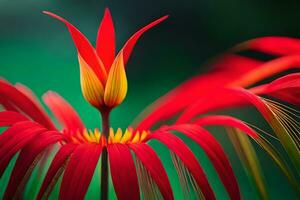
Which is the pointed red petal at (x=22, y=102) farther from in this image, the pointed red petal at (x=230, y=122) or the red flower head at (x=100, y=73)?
the pointed red petal at (x=230, y=122)

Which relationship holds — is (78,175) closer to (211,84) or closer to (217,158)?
(217,158)

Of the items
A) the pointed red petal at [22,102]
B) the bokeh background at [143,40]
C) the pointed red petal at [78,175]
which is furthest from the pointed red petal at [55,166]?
the bokeh background at [143,40]

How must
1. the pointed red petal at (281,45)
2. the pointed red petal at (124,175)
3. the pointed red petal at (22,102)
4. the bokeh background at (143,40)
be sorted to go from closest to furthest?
1. the pointed red petal at (124,175)
2. the pointed red petal at (22,102)
3. the pointed red petal at (281,45)
4. the bokeh background at (143,40)

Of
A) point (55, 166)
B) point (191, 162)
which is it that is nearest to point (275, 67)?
point (191, 162)

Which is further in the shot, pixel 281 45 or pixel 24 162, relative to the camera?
pixel 281 45

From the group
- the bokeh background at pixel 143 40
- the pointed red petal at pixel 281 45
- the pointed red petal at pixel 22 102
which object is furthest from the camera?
the bokeh background at pixel 143 40
